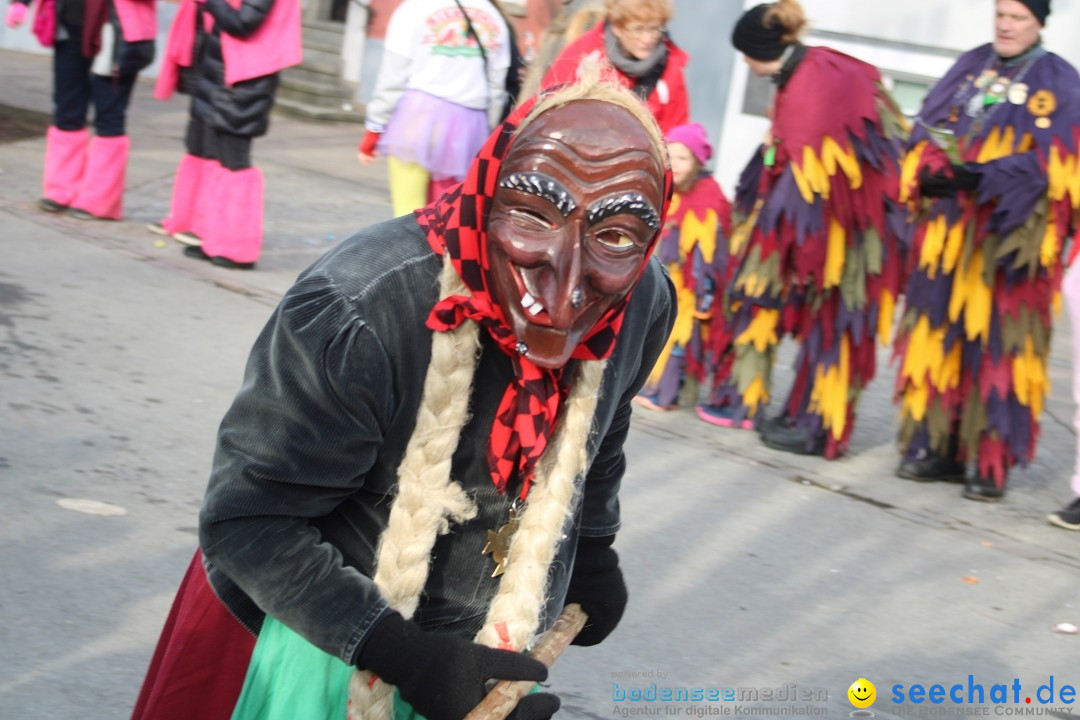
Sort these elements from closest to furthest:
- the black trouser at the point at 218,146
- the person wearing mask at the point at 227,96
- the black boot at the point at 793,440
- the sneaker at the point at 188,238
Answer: the black boot at the point at 793,440 < the person wearing mask at the point at 227,96 < the black trouser at the point at 218,146 < the sneaker at the point at 188,238

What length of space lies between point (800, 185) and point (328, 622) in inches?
162

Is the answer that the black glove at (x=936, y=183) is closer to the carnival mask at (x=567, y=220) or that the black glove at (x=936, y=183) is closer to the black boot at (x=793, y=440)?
the black boot at (x=793, y=440)

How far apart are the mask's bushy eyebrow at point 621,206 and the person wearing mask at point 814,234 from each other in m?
3.91

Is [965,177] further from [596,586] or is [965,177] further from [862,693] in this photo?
[596,586]

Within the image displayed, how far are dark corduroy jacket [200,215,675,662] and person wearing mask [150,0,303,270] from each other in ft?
A: 18.1

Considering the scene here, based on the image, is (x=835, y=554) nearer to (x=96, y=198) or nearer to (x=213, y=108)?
(x=213, y=108)

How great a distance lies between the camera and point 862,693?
13.3 feet

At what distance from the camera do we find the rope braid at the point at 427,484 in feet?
6.26

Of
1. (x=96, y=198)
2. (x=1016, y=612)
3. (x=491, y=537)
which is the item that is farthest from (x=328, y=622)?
(x=96, y=198)

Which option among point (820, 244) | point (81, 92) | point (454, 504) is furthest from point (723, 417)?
point (454, 504)

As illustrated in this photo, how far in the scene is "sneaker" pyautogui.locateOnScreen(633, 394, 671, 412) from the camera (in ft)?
21.6

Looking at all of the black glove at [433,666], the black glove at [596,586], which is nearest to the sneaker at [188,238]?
the black glove at [596,586]

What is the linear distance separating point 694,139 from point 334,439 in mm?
4615

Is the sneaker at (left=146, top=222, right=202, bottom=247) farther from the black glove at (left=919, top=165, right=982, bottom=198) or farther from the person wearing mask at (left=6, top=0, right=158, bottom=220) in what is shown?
the black glove at (left=919, top=165, right=982, bottom=198)
